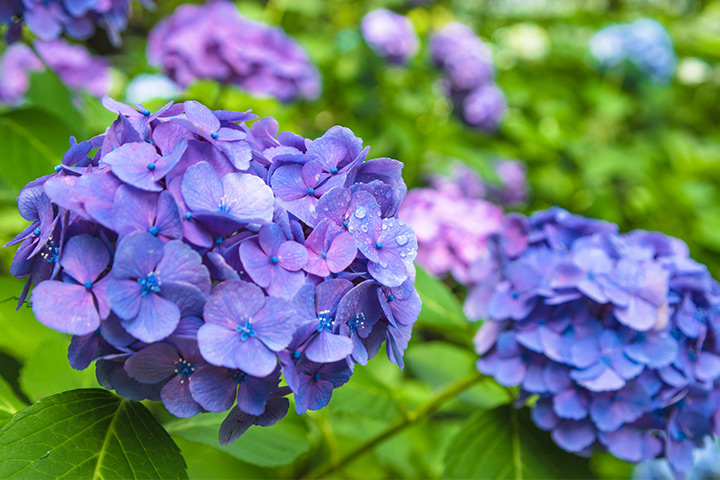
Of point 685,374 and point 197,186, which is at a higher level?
point 197,186

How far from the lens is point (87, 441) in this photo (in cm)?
76

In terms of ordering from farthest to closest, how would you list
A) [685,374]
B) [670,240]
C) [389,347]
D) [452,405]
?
Result: [452,405]
[670,240]
[685,374]
[389,347]

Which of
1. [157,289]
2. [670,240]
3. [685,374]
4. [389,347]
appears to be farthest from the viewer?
[670,240]

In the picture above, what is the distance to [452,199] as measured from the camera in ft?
7.01

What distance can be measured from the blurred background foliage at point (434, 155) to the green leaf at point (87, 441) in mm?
227

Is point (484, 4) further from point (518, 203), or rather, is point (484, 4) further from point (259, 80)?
point (259, 80)

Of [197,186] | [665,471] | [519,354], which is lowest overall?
[665,471]

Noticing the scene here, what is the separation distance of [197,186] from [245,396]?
0.25 meters

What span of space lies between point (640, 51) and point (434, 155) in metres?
1.69

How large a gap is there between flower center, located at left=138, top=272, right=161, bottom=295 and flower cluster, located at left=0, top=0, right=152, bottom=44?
3.12 ft

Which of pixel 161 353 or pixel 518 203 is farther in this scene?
pixel 518 203

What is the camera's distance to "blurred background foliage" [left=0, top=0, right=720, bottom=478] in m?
1.30

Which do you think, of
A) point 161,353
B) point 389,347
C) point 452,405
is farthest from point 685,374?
point 161,353

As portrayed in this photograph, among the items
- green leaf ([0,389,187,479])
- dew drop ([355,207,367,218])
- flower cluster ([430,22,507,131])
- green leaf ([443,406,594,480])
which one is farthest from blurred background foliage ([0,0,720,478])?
dew drop ([355,207,367,218])
